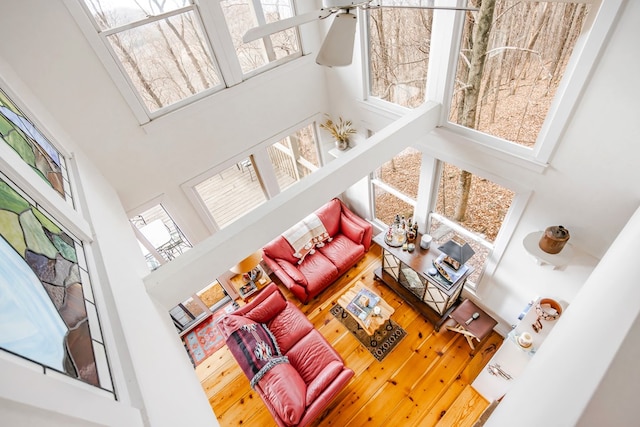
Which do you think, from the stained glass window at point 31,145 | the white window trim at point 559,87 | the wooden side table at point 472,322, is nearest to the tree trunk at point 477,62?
the white window trim at point 559,87

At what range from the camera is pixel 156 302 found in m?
1.90

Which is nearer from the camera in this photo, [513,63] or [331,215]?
[513,63]

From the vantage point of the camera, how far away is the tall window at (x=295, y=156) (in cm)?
440

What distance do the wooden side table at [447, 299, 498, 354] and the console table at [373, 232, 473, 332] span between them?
0.49ft

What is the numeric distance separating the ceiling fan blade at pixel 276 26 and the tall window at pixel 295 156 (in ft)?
9.04

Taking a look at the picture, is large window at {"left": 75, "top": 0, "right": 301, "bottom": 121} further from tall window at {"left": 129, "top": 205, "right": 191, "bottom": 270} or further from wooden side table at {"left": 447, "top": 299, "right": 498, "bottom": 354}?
wooden side table at {"left": 447, "top": 299, "right": 498, "bottom": 354}

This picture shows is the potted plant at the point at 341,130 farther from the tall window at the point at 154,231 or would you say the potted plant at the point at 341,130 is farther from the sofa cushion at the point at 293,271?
the tall window at the point at 154,231

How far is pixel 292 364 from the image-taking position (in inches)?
144

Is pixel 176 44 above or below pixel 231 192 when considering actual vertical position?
above

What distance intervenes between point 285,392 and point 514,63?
3.72 meters

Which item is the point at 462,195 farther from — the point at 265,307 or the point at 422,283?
the point at 265,307

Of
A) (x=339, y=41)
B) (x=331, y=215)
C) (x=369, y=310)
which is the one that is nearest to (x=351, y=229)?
(x=331, y=215)

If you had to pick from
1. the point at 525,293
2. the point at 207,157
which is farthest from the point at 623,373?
the point at 207,157

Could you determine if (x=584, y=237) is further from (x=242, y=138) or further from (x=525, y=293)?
(x=242, y=138)
